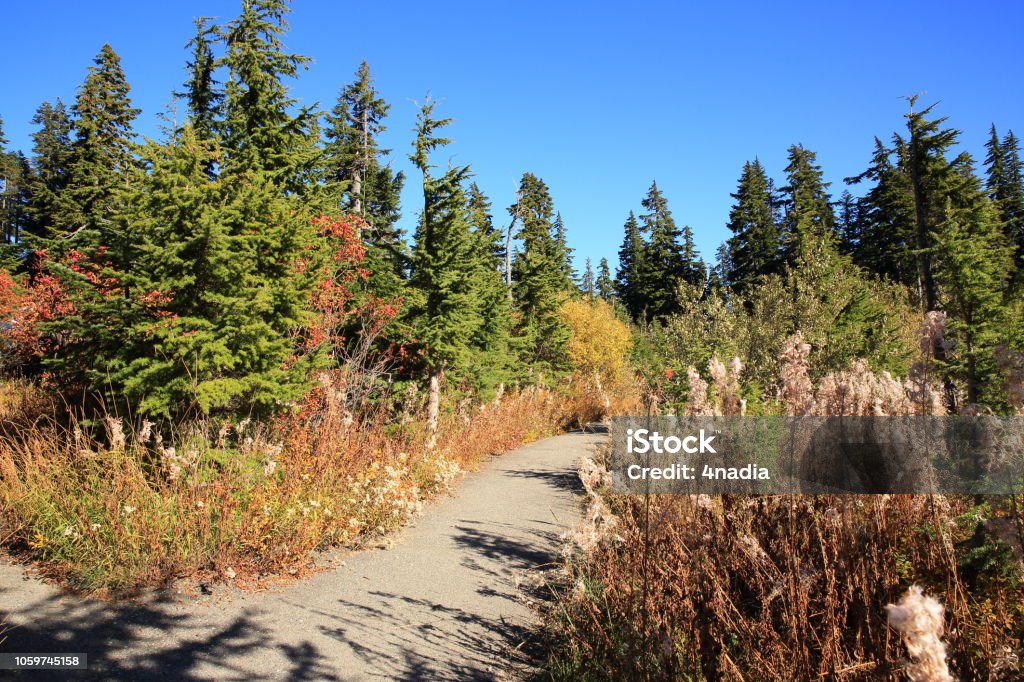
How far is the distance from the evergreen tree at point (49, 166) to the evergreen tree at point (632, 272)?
146 ft

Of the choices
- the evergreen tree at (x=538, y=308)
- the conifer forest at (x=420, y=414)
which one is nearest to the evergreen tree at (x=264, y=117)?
the conifer forest at (x=420, y=414)

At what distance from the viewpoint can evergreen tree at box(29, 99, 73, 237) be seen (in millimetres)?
31875

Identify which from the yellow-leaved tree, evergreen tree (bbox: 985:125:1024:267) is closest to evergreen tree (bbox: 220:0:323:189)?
the yellow-leaved tree

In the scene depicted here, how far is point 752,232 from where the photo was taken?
44344 mm

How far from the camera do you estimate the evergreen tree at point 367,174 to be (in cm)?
1196

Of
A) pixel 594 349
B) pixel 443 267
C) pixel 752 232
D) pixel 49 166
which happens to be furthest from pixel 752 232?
pixel 49 166

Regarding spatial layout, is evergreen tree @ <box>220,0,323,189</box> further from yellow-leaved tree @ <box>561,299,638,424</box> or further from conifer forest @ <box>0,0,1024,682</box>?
yellow-leaved tree @ <box>561,299,638,424</box>

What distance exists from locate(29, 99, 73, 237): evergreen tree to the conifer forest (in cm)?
2059

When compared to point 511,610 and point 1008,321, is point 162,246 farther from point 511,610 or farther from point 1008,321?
point 1008,321

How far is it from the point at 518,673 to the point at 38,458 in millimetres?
5247

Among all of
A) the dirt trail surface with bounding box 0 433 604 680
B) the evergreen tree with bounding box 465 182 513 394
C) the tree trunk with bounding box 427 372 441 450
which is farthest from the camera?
the evergreen tree with bounding box 465 182 513 394

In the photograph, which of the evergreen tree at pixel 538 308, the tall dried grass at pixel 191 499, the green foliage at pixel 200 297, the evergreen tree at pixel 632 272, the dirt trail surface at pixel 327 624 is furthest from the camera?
the evergreen tree at pixel 632 272

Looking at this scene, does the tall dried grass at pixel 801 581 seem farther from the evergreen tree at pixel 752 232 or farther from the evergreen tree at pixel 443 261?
the evergreen tree at pixel 752 232

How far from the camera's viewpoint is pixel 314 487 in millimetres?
6141
